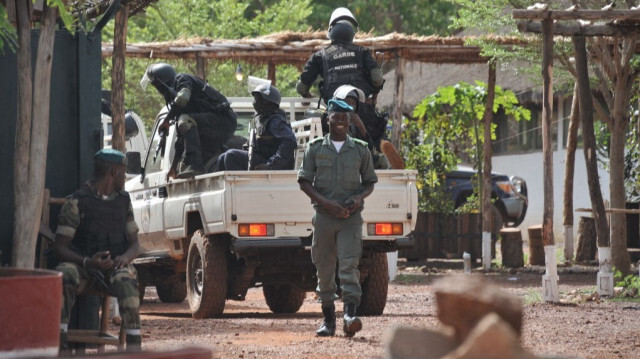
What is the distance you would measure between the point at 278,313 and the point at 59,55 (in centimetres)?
595

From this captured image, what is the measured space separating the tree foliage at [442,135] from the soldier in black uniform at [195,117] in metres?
9.42

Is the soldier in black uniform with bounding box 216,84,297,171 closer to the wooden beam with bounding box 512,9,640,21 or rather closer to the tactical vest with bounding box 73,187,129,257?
the wooden beam with bounding box 512,9,640,21

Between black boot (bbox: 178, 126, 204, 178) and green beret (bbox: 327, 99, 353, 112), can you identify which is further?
black boot (bbox: 178, 126, 204, 178)

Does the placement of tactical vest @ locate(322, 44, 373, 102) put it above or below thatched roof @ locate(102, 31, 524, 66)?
below

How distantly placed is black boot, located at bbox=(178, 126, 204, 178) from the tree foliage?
9698 millimetres

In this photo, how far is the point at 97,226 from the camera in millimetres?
9047

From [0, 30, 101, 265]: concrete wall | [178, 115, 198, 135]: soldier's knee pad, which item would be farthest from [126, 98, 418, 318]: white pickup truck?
[0, 30, 101, 265]: concrete wall

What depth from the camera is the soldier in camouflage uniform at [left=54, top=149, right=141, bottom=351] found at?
8719 millimetres

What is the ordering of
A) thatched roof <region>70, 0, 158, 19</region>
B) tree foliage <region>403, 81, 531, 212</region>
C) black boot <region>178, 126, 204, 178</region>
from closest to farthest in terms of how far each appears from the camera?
thatched roof <region>70, 0, 158, 19</region> → black boot <region>178, 126, 204, 178</region> → tree foliage <region>403, 81, 531, 212</region>

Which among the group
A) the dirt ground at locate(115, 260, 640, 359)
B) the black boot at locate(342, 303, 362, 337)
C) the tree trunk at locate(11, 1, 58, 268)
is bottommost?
the dirt ground at locate(115, 260, 640, 359)

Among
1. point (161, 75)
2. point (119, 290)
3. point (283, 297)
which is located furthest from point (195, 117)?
point (119, 290)

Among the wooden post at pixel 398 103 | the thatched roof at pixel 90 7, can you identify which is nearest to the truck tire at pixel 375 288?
the thatched roof at pixel 90 7

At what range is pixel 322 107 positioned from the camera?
16656mm

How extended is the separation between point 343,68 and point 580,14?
114 inches
